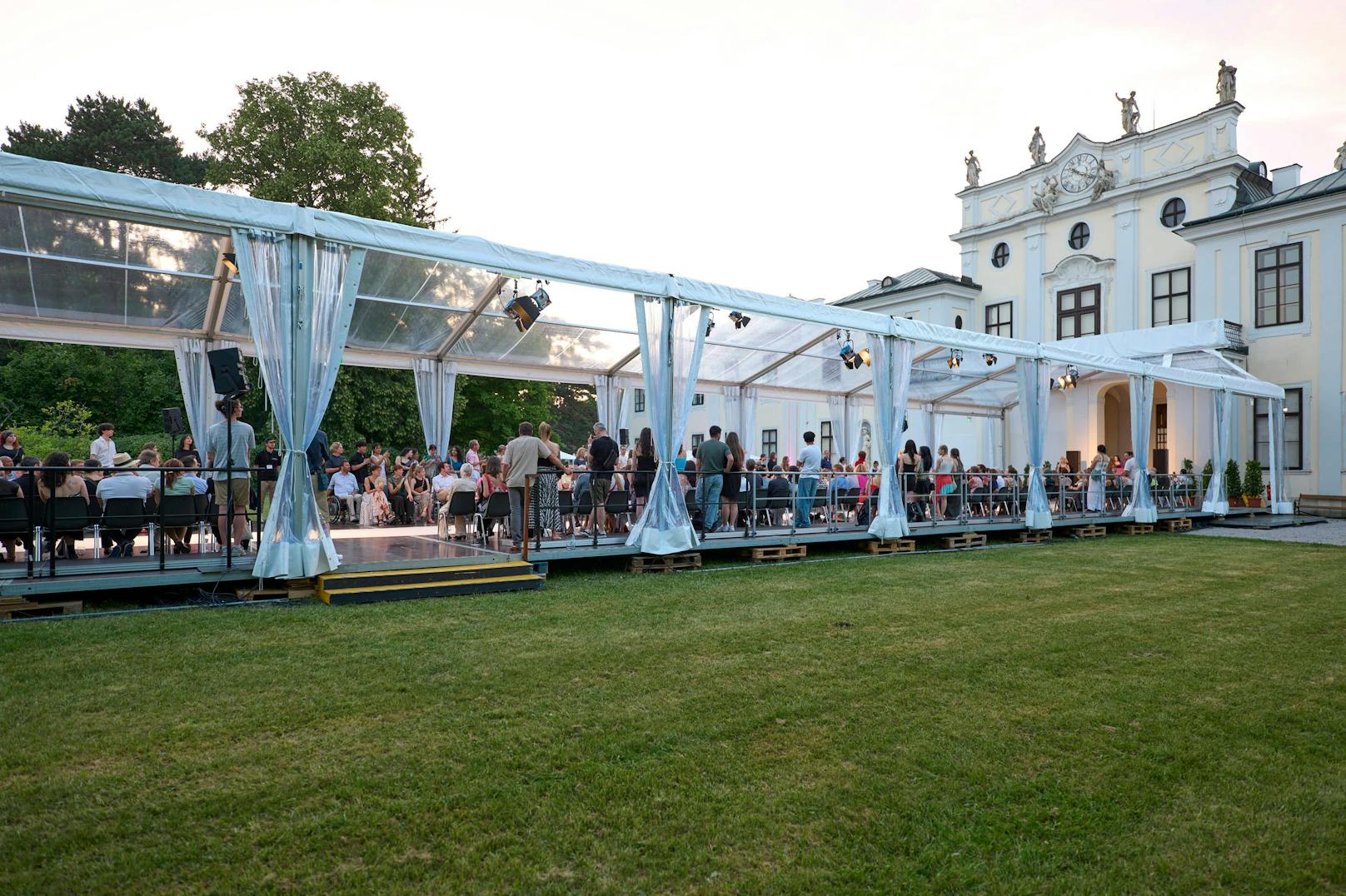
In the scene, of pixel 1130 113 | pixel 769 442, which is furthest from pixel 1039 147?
pixel 769 442

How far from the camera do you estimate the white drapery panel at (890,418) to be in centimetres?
1103

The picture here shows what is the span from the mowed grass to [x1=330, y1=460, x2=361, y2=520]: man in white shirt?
7235mm

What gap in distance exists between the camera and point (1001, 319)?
28406 millimetres

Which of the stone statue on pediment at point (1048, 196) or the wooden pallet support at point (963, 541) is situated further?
the stone statue on pediment at point (1048, 196)

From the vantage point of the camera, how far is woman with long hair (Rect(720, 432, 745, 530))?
33.1ft

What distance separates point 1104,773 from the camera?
3340mm

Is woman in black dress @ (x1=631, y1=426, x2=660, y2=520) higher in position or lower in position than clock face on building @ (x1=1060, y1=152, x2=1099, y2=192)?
lower

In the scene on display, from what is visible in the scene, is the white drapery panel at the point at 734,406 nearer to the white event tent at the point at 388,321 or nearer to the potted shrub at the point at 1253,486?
the white event tent at the point at 388,321

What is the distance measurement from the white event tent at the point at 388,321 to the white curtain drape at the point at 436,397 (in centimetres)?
3

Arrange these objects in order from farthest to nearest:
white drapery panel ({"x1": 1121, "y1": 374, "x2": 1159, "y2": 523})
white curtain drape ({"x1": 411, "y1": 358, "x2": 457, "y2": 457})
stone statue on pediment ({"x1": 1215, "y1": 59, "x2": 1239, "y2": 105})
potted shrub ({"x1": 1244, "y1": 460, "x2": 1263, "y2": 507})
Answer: stone statue on pediment ({"x1": 1215, "y1": 59, "x2": 1239, "y2": 105}), potted shrub ({"x1": 1244, "y1": 460, "x2": 1263, "y2": 507}), white drapery panel ({"x1": 1121, "y1": 374, "x2": 1159, "y2": 523}), white curtain drape ({"x1": 411, "y1": 358, "x2": 457, "y2": 457})

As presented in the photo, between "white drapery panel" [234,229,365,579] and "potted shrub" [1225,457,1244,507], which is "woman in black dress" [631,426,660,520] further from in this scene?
"potted shrub" [1225,457,1244,507]

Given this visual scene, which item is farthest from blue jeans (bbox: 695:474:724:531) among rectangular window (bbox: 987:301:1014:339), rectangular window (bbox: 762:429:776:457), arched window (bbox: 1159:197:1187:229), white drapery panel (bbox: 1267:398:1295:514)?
rectangular window (bbox: 987:301:1014:339)

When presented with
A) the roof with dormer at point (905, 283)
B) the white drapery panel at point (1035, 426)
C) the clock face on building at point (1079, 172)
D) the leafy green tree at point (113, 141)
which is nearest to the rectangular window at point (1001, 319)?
the roof with dormer at point (905, 283)

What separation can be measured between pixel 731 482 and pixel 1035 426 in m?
6.23
